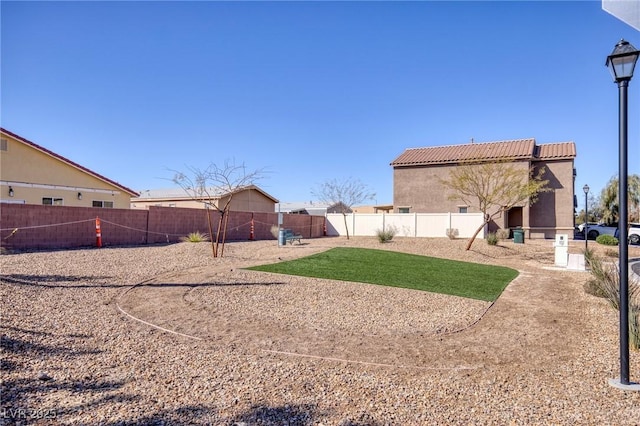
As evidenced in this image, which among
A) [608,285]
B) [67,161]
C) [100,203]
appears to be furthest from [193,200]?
[608,285]

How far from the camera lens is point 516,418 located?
3893 millimetres

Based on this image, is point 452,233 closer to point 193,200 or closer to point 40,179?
point 193,200

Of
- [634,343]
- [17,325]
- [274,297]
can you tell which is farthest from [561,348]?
[17,325]

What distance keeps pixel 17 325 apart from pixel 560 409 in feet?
22.4

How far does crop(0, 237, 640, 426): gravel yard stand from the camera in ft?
12.9

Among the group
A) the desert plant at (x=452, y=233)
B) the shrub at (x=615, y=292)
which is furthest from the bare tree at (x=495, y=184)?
the shrub at (x=615, y=292)

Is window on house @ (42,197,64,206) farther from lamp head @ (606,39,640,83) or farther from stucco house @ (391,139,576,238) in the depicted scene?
lamp head @ (606,39,640,83)

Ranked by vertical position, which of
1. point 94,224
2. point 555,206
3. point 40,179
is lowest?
point 94,224

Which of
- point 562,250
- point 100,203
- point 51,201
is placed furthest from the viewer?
point 100,203

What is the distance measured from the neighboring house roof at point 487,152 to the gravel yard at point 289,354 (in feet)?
73.8

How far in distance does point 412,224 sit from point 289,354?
82.4ft

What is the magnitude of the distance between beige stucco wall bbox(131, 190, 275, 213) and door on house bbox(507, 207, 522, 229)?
2074 cm

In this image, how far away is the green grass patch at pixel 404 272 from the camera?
36.4ft

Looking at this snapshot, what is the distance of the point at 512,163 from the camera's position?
29.3 metres
